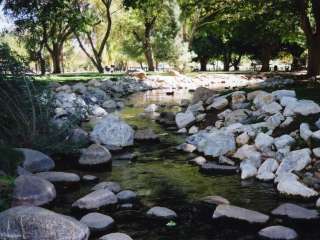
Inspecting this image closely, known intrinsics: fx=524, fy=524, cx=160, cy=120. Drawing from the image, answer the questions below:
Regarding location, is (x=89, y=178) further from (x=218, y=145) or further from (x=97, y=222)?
(x=218, y=145)

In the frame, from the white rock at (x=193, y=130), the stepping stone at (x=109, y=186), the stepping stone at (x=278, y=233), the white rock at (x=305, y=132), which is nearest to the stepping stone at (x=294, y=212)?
the stepping stone at (x=278, y=233)

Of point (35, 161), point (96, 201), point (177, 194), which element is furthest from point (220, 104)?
point (96, 201)

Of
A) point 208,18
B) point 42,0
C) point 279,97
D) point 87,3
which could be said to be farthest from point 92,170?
point 87,3

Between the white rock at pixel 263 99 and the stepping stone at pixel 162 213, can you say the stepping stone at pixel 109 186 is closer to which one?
the stepping stone at pixel 162 213

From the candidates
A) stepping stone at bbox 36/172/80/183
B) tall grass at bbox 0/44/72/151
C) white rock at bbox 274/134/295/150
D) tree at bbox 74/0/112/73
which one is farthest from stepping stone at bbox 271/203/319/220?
tree at bbox 74/0/112/73

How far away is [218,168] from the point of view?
35.4 ft

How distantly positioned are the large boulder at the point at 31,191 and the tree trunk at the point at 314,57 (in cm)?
2182

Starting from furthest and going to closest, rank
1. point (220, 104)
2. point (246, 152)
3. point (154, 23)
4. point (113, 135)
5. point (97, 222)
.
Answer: point (154, 23), point (220, 104), point (113, 135), point (246, 152), point (97, 222)

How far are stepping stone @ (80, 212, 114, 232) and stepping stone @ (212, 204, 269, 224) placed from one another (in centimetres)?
159

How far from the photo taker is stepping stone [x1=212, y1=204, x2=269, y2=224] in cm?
775

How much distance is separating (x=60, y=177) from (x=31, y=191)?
56.0 inches

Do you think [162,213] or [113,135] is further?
[113,135]

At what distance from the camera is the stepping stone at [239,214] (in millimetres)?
7746

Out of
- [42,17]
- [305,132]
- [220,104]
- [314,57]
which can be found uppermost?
[42,17]
